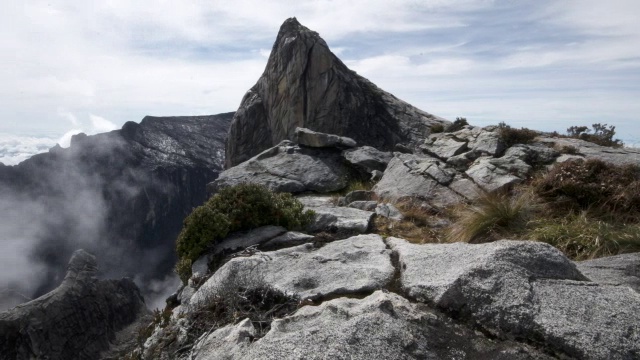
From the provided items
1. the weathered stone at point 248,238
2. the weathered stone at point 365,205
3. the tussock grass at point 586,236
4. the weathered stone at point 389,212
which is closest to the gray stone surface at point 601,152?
the tussock grass at point 586,236

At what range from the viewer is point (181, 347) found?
579 cm

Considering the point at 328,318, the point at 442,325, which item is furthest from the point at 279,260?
the point at 442,325

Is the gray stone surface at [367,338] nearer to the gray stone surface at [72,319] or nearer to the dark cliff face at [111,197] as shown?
the gray stone surface at [72,319]

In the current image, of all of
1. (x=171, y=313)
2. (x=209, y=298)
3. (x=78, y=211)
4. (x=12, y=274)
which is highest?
(x=209, y=298)

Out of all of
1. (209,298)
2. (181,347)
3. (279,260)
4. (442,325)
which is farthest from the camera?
(279,260)

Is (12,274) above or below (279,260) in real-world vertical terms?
below

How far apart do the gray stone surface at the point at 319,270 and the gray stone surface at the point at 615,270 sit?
2.54 meters

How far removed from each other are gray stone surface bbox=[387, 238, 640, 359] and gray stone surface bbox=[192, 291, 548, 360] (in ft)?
0.77

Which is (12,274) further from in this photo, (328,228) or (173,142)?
(328,228)

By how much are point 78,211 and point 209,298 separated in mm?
73011

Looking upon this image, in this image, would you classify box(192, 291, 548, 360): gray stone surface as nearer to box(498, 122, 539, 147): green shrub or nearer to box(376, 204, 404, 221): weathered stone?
box(376, 204, 404, 221): weathered stone

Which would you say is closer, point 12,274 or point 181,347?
point 181,347

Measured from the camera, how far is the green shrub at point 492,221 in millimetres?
9727

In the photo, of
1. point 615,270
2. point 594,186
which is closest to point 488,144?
point 594,186
